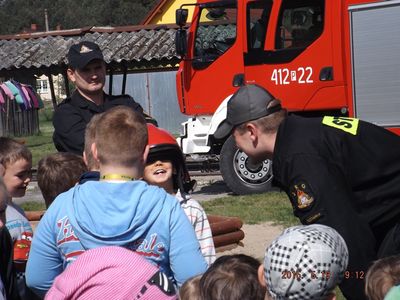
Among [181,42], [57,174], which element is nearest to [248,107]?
[57,174]

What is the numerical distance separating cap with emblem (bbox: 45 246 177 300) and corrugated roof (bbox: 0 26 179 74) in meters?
21.5

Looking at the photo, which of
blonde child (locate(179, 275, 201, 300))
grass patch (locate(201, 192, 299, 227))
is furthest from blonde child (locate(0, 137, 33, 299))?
grass patch (locate(201, 192, 299, 227))

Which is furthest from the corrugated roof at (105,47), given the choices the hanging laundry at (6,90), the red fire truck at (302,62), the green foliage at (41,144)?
the red fire truck at (302,62)

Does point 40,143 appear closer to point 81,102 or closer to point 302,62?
point 302,62

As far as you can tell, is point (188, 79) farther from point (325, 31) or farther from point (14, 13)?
point (14, 13)

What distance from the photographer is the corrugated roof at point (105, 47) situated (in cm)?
2453

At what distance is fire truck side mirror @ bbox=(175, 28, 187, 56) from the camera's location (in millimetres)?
13953

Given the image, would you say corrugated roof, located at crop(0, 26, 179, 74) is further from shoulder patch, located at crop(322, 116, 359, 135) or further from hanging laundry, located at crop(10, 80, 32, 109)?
shoulder patch, located at crop(322, 116, 359, 135)

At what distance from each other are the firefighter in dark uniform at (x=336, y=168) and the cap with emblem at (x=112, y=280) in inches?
40.8

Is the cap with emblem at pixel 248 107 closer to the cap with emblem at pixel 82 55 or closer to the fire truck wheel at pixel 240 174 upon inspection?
the cap with emblem at pixel 82 55

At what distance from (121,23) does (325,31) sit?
71.9 meters

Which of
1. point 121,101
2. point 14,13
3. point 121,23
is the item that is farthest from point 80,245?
point 14,13

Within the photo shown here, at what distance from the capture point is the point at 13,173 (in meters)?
4.75

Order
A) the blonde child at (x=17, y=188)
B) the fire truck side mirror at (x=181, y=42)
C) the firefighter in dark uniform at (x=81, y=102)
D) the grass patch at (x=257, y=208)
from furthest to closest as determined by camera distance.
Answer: the fire truck side mirror at (x=181, y=42) → the grass patch at (x=257, y=208) → the firefighter in dark uniform at (x=81, y=102) → the blonde child at (x=17, y=188)
